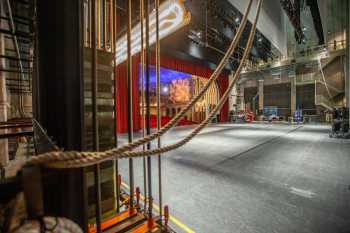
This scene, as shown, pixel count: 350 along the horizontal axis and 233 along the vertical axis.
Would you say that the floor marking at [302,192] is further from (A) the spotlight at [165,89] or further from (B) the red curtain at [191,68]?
(A) the spotlight at [165,89]

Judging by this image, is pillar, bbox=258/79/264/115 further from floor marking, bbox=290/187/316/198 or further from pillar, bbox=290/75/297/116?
floor marking, bbox=290/187/316/198

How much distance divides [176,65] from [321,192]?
9.43 m

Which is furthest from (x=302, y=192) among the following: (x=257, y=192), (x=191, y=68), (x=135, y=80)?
(x=191, y=68)

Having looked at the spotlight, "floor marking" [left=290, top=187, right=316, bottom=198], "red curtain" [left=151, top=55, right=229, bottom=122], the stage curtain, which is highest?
"red curtain" [left=151, top=55, right=229, bottom=122]

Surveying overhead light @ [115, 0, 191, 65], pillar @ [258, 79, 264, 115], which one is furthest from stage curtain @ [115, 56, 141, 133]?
pillar @ [258, 79, 264, 115]

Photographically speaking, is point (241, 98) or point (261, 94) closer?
point (241, 98)

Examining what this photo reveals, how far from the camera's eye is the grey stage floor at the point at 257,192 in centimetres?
177

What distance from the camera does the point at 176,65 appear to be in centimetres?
1061

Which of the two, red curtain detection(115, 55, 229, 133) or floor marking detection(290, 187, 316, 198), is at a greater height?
red curtain detection(115, 55, 229, 133)

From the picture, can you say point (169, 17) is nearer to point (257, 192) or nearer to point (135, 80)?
point (257, 192)

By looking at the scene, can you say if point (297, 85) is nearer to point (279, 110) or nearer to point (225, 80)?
point (279, 110)

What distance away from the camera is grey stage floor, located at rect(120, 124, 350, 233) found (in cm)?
177

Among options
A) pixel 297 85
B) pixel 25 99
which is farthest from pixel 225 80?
pixel 25 99

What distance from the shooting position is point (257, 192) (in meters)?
2.44
